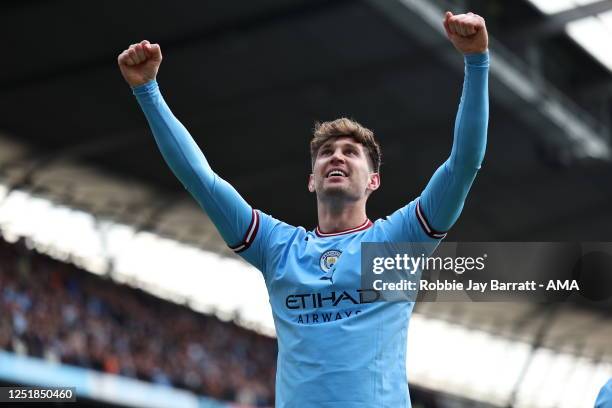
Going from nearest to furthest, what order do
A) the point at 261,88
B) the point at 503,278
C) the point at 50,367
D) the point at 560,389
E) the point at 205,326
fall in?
the point at 503,278
the point at 50,367
the point at 261,88
the point at 205,326
the point at 560,389

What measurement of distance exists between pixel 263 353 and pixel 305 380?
35.2 metres

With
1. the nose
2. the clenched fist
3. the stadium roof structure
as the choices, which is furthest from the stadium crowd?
the clenched fist

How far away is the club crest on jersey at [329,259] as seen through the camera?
457 cm

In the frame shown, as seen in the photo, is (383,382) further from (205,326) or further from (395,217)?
(205,326)

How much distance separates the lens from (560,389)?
58.4m

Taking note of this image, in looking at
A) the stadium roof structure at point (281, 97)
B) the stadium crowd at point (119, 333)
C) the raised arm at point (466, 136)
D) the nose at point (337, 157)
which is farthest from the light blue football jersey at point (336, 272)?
the stadium roof structure at point (281, 97)

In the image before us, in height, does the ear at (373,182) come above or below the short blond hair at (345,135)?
below

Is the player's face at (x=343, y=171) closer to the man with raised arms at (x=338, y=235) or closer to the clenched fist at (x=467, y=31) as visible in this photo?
the man with raised arms at (x=338, y=235)

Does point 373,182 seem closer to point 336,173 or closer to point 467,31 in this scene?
point 336,173

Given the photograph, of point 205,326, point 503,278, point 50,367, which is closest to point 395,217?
point 503,278

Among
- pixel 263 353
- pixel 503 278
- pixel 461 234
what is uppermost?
pixel 461 234

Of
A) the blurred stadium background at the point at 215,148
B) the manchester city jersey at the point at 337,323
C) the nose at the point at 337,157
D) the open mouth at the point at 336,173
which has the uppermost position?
the blurred stadium background at the point at 215,148

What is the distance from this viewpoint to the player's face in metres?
4.69

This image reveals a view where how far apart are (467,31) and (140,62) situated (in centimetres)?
140
